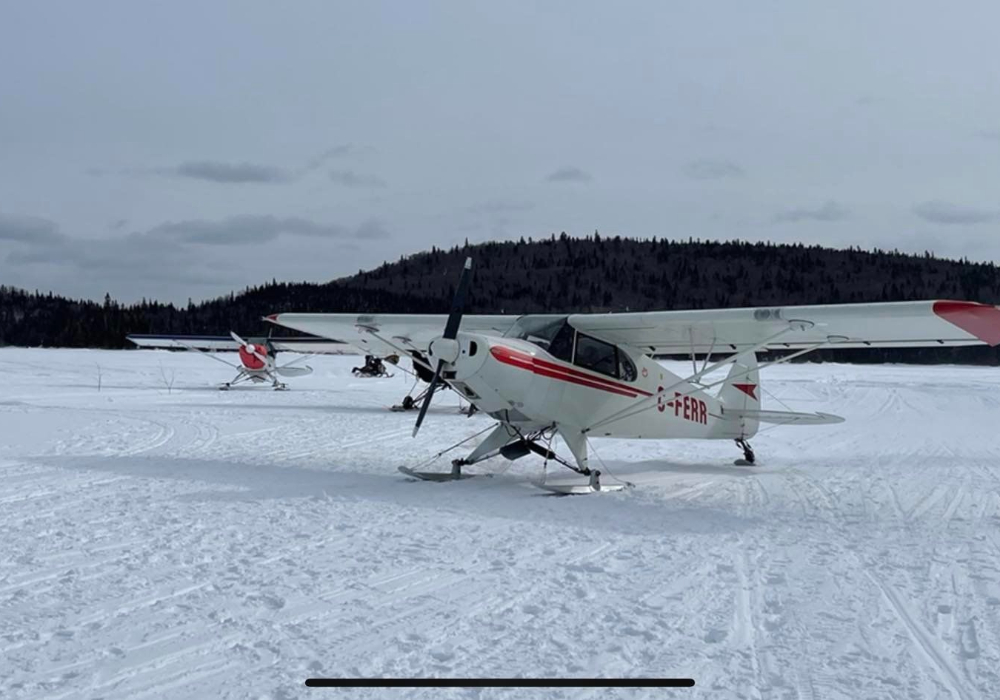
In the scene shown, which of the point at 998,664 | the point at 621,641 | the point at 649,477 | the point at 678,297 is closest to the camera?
the point at 998,664

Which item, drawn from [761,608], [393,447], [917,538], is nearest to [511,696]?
[761,608]

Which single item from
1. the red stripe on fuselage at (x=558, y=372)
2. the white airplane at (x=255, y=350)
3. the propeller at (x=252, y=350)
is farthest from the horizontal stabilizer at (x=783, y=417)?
the propeller at (x=252, y=350)

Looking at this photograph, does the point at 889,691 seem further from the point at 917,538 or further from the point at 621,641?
the point at 917,538

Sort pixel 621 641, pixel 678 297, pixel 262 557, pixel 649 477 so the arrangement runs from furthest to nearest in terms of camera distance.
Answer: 1. pixel 678 297
2. pixel 649 477
3. pixel 262 557
4. pixel 621 641

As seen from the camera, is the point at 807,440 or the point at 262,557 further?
the point at 807,440

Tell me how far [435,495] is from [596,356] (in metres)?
2.81

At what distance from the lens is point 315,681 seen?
3.82m

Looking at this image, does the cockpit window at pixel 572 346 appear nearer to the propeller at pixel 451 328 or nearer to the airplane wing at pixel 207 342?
the propeller at pixel 451 328

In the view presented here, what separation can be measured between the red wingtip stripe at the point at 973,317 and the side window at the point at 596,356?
12.2ft

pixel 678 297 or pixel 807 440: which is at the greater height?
pixel 678 297

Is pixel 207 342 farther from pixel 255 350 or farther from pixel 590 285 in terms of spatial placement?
pixel 590 285

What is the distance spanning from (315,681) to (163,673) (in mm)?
707

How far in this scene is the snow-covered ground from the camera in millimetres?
4047

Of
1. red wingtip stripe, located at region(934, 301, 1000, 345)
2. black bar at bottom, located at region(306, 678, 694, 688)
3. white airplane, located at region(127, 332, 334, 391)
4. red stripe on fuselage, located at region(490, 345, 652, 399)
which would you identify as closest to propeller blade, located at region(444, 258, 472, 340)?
red stripe on fuselage, located at region(490, 345, 652, 399)
